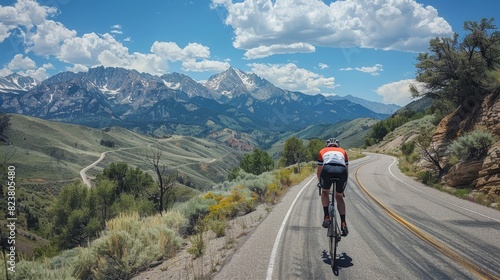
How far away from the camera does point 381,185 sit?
23156 mm

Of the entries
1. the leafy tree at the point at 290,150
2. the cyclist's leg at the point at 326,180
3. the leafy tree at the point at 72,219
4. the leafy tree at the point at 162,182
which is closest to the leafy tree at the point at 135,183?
the leafy tree at the point at 162,182

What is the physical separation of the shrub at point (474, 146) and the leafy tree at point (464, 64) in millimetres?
6975

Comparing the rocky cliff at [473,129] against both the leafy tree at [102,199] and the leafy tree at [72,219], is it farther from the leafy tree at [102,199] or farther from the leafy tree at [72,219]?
the leafy tree at [102,199]

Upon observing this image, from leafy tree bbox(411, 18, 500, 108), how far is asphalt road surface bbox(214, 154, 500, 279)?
45.2ft

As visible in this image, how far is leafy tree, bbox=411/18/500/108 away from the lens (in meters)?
24.2

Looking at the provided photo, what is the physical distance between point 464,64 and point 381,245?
2202cm

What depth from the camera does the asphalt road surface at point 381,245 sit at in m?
6.91

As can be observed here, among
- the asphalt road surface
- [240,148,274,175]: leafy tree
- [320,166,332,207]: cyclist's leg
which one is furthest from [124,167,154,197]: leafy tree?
[320,166,332,207]: cyclist's leg

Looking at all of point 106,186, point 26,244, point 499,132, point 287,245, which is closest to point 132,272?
point 287,245

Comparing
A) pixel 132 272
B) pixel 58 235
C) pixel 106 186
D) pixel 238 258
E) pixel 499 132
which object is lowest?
pixel 58 235

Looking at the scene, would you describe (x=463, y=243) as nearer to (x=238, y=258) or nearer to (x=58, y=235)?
(x=238, y=258)

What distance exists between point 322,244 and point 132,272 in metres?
5.41

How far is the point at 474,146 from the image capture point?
19.0 m

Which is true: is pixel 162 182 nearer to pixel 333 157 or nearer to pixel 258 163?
pixel 258 163
